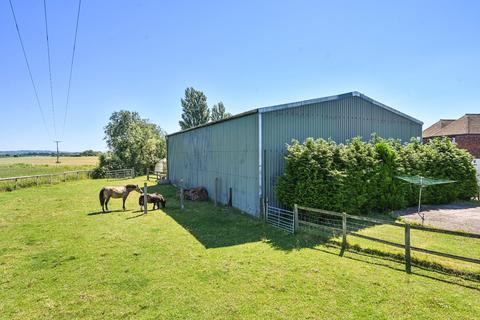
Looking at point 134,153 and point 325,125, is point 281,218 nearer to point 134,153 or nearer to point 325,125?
point 325,125

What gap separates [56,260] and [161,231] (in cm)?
291

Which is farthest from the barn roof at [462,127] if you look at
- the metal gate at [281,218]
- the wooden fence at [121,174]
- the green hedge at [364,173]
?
the wooden fence at [121,174]

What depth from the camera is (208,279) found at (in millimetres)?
5293

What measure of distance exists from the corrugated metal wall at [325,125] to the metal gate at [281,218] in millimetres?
462

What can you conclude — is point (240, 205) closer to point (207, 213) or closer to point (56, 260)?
point (207, 213)

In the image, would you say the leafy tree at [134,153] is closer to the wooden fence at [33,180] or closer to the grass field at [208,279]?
the wooden fence at [33,180]

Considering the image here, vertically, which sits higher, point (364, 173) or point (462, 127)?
point (462, 127)

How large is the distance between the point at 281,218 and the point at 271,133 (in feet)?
10.1

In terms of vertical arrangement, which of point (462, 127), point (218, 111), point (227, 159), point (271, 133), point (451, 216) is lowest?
point (451, 216)

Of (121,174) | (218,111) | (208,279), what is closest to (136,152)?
(121,174)

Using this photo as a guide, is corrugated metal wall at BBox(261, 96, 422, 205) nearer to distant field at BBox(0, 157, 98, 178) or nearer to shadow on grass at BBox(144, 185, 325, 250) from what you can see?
shadow on grass at BBox(144, 185, 325, 250)

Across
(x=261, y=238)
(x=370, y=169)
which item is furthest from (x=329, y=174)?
(x=261, y=238)

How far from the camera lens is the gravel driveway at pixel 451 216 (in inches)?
333

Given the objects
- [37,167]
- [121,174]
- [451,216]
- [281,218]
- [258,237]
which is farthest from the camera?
[37,167]
